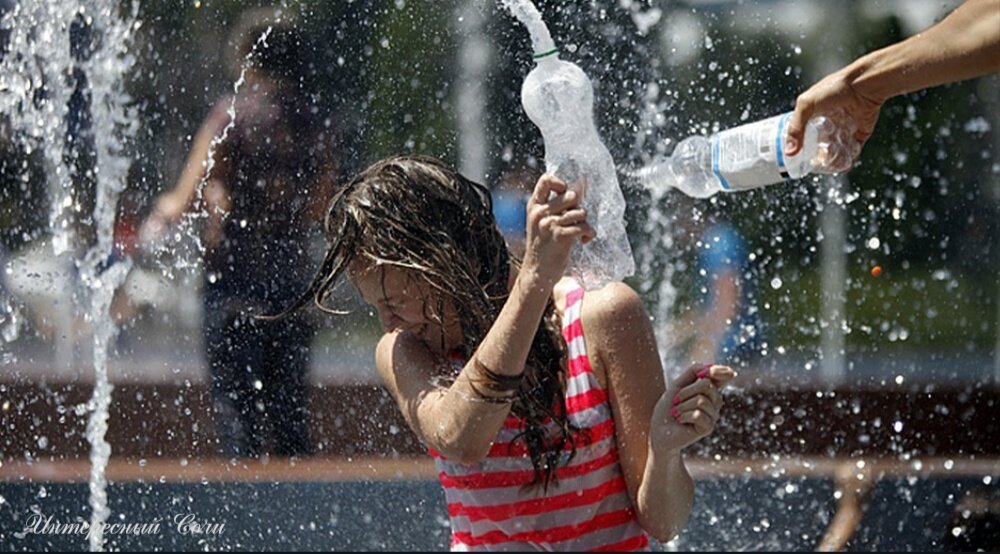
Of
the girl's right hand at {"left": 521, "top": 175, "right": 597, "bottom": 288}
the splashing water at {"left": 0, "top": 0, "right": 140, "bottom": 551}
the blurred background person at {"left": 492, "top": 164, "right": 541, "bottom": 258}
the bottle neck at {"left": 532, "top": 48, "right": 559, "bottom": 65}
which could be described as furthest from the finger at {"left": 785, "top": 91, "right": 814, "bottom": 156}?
the splashing water at {"left": 0, "top": 0, "right": 140, "bottom": 551}

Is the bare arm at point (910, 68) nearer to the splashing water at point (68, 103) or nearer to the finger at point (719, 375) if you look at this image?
the finger at point (719, 375)

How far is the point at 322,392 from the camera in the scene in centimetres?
477

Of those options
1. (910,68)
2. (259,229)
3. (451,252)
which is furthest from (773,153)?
(259,229)

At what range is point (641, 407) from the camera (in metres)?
2.26

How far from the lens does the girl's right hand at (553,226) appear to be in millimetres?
2008

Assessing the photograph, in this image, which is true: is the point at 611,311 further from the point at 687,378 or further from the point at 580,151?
the point at 580,151

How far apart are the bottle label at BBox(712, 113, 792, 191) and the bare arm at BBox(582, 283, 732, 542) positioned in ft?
1.43

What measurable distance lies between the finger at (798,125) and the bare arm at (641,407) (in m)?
0.47

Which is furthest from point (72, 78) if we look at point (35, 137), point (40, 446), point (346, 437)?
point (346, 437)

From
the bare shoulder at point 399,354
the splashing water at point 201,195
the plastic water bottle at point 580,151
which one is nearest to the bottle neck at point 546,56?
the plastic water bottle at point 580,151

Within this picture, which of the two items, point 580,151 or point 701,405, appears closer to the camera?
point 701,405

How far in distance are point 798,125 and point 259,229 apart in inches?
103

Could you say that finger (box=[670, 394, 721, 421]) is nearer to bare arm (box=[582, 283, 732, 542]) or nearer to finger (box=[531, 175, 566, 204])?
bare arm (box=[582, 283, 732, 542])

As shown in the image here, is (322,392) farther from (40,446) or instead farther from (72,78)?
(72,78)
